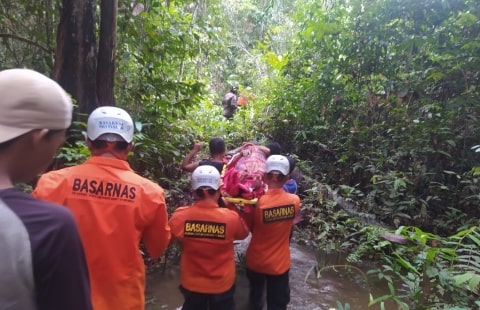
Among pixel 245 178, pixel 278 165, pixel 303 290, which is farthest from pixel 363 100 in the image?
pixel 278 165

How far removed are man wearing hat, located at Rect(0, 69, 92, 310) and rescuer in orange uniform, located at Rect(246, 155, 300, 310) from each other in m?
2.54

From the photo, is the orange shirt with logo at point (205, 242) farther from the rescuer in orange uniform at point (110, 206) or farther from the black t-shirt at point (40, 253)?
the black t-shirt at point (40, 253)

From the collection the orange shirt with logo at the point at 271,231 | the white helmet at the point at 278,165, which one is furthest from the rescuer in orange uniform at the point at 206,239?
the white helmet at the point at 278,165

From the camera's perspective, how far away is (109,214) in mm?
2166

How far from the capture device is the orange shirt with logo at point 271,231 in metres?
3.59

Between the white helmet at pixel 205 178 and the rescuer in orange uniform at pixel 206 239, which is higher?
the white helmet at pixel 205 178

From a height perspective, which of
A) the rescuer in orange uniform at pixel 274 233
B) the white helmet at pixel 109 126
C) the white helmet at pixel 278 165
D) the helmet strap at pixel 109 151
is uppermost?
the white helmet at pixel 109 126

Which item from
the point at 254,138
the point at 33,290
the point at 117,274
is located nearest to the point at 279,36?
the point at 254,138

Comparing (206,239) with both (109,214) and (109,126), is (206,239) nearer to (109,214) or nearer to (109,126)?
(109,214)

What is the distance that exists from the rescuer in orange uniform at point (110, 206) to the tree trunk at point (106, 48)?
8.75 ft

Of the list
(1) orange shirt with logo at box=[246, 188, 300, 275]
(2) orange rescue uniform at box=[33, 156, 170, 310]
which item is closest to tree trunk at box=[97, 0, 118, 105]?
(1) orange shirt with logo at box=[246, 188, 300, 275]

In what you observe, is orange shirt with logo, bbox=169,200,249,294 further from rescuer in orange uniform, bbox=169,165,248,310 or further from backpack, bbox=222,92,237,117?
backpack, bbox=222,92,237,117

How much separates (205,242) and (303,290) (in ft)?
6.78

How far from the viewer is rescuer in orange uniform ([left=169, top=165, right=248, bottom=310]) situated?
3.11m
